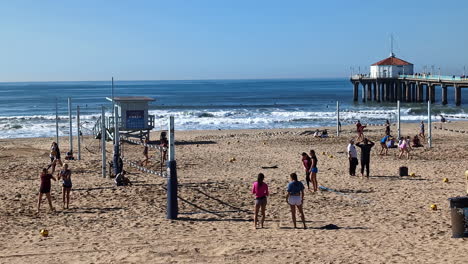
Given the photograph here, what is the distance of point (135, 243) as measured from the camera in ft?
32.4

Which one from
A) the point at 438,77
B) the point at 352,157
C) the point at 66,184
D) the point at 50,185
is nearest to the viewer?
the point at 66,184

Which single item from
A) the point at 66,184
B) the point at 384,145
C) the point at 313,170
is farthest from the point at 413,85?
the point at 66,184

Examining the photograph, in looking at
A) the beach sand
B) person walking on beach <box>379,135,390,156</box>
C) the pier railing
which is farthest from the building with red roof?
the beach sand

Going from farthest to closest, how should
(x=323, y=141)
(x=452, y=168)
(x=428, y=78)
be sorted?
(x=428, y=78) → (x=323, y=141) → (x=452, y=168)

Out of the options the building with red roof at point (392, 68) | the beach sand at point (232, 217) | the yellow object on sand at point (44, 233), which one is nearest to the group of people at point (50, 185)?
the beach sand at point (232, 217)

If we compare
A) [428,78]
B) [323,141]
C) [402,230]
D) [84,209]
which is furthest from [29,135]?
[428,78]

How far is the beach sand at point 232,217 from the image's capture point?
920 cm

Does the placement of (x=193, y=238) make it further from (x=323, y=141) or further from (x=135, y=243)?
(x=323, y=141)

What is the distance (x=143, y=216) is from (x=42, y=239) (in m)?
2.23

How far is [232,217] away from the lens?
464 inches

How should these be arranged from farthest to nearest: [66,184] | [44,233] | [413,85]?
[413,85]
[66,184]
[44,233]

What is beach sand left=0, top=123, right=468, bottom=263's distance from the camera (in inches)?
362

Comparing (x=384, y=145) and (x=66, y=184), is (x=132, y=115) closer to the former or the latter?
(x=384, y=145)

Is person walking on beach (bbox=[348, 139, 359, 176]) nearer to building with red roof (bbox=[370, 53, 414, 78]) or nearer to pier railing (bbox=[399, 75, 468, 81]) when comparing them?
pier railing (bbox=[399, 75, 468, 81])
